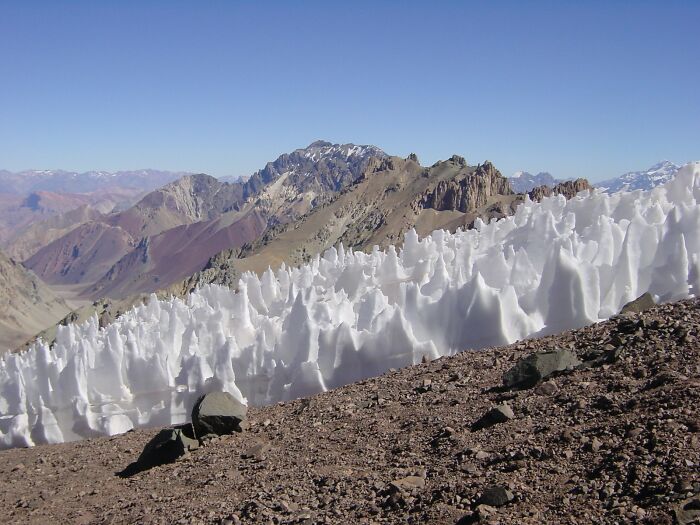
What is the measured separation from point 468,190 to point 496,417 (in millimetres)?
137018

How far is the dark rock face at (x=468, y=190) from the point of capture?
143500mm

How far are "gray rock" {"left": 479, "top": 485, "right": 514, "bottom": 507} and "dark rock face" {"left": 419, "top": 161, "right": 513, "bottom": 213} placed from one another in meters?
136

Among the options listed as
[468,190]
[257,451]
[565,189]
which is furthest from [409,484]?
[468,190]

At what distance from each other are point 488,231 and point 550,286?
14.3 meters

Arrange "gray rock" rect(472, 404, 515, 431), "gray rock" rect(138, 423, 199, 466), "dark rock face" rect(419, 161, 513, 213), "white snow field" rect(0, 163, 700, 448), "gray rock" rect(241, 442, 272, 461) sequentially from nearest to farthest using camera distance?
"gray rock" rect(472, 404, 515, 431), "gray rock" rect(241, 442, 272, 461), "gray rock" rect(138, 423, 199, 466), "white snow field" rect(0, 163, 700, 448), "dark rock face" rect(419, 161, 513, 213)

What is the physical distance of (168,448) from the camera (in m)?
13.2

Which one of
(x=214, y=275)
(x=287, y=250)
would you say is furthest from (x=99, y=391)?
(x=287, y=250)

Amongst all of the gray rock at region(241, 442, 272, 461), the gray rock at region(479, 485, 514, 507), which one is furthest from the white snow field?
the gray rock at region(479, 485, 514, 507)

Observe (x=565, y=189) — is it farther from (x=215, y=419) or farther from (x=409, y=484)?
(x=409, y=484)

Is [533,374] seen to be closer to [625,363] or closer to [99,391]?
[625,363]

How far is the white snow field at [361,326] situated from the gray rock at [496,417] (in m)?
7.49

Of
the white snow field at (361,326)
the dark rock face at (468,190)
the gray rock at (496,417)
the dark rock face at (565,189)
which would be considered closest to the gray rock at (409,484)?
the gray rock at (496,417)

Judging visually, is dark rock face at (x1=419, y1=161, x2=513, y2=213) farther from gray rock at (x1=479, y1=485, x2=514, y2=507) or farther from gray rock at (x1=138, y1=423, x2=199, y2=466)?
gray rock at (x1=479, y1=485, x2=514, y2=507)

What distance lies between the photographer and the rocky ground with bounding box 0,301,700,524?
7668mm
